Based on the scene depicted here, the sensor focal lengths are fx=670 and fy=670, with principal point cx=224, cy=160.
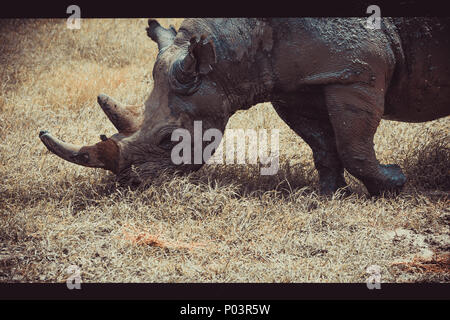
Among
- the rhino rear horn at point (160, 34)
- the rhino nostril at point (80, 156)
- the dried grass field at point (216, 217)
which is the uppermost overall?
the rhino rear horn at point (160, 34)

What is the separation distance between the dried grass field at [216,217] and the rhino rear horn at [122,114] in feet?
1.67

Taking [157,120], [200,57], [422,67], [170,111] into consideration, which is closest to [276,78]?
[200,57]

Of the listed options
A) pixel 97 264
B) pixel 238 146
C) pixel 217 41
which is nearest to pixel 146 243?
pixel 97 264

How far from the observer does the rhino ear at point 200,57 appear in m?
5.17

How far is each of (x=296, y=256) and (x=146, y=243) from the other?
43.1 inches

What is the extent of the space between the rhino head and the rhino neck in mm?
110

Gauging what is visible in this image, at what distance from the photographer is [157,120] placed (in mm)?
5426

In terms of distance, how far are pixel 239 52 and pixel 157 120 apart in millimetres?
865

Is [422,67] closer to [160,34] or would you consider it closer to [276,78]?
[276,78]

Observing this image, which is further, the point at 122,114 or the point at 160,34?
the point at 160,34

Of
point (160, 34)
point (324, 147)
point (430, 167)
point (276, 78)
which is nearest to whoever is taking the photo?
point (276, 78)

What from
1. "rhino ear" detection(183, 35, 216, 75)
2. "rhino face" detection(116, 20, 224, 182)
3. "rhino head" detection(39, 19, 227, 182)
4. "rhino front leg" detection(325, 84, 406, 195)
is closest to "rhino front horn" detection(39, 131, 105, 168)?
"rhino head" detection(39, 19, 227, 182)

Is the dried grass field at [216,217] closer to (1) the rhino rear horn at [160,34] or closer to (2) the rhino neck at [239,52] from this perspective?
(2) the rhino neck at [239,52]

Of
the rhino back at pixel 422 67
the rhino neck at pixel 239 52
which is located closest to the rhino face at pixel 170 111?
the rhino neck at pixel 239 52
